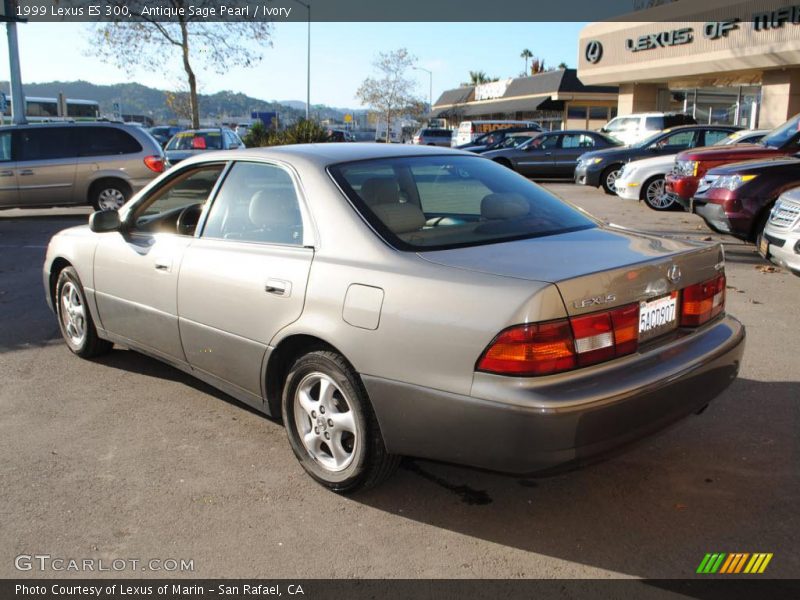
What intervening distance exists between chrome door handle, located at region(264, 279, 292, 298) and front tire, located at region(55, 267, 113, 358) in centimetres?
223

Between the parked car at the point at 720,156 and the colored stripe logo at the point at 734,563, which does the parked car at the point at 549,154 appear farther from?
the colored stripe logo at the point at 734,563

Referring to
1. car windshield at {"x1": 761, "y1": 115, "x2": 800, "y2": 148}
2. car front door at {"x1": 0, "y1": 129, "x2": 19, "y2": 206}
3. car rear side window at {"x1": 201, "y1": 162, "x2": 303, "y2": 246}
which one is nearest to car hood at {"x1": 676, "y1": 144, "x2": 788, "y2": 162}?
car windshield at {"x1": 761, "y1": 115, "x2": 800, "y2": 148}

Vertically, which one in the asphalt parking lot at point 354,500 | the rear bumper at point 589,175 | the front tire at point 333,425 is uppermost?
the rear bumper at point 589,175

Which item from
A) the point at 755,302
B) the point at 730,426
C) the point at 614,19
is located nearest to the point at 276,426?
the point at 730,426

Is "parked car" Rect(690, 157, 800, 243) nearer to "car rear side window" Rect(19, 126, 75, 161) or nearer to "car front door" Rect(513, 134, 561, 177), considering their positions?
"car rear side window" Rect(19, 126, 75, 161)

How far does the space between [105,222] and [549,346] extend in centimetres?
319

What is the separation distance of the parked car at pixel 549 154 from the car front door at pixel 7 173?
12778 millimetres

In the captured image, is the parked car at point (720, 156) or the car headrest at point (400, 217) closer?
the car headrest at point (400, 217)

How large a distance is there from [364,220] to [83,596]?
192 centimetres

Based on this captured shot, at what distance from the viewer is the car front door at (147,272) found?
4.31 m

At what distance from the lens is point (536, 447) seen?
2.73 meters

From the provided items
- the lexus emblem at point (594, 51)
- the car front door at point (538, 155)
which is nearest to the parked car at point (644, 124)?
the car front door at point (538, 155)

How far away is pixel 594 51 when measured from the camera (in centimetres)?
3412

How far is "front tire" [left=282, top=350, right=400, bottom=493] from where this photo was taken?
3.20m
